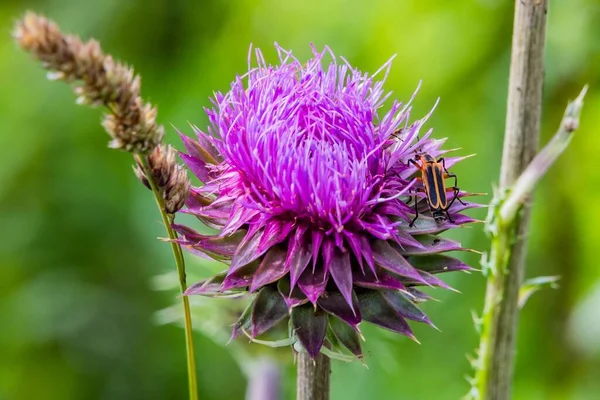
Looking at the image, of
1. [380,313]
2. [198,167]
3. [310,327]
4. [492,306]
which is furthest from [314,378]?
[198,167]

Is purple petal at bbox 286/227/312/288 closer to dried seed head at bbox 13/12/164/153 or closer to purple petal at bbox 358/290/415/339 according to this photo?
purple petal at bbox 358/290/415/339

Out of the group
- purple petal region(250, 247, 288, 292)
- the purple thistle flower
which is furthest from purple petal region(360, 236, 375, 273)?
purple petal region(250, 247, 288, 292)

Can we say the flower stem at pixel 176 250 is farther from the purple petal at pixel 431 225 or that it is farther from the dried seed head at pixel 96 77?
the purple petal at pixel 431 225

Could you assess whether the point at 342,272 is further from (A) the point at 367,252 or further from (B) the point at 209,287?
(B) the point at 209,287

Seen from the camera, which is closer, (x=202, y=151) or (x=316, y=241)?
(x=316, y=241)

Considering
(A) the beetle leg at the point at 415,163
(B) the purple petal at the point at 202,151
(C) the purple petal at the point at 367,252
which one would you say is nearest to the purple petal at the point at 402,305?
(C) the purple petal at the point at 367,252

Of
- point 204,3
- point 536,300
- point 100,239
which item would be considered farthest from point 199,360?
point 204,3
